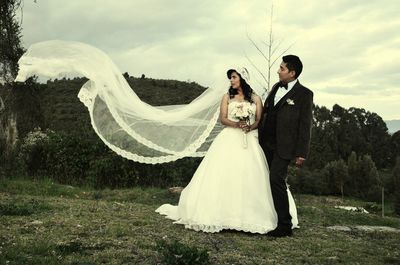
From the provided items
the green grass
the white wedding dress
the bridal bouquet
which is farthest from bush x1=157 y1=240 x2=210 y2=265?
the bridal bouquet

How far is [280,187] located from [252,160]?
27.8 inches

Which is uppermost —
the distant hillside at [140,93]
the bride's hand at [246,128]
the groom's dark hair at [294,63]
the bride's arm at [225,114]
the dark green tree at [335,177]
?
the distant hillside at [140,93]

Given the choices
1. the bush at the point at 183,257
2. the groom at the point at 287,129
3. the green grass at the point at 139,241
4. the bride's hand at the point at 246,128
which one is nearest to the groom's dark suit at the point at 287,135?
the groom at the point at 287,129

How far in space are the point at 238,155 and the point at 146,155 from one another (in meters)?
1.88

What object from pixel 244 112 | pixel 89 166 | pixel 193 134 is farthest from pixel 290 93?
pixel 89 166

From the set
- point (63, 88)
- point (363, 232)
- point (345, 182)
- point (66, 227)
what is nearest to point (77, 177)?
point (66, 227)

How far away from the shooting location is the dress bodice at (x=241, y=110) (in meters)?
8.85

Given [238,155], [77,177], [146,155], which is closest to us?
[238,155]

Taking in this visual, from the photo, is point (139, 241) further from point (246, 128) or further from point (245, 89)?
point (245, 89)

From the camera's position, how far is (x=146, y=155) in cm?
973

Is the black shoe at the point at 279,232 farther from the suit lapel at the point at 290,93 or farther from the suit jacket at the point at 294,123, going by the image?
the suit lapel at the point at 290,93

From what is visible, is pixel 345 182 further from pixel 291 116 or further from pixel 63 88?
pixel 291 116

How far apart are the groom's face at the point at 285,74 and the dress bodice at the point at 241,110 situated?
2.47ft

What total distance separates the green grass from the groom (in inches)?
24.4
